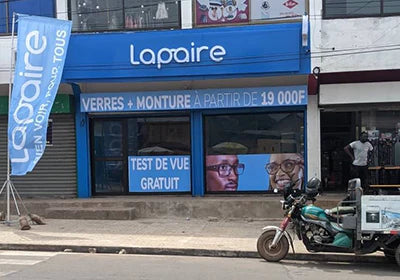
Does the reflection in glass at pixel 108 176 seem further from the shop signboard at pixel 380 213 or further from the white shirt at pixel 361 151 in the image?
the shop signboard at pixel 380 213

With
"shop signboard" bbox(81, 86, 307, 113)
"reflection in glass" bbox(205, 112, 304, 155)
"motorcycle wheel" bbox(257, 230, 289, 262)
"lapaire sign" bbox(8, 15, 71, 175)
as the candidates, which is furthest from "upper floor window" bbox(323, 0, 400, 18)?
"lapaire sign" bbox(8, 15, 71, 175)

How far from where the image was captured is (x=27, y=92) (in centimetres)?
1130

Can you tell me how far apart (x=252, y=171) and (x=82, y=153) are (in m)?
4.59

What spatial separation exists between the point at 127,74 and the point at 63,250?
4.88 m

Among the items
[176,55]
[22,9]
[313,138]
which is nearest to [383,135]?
[313,138]

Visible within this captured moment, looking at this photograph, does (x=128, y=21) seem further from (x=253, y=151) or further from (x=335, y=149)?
(x=335, y=149)

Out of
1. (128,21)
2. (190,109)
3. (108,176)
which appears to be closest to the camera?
(190,109)

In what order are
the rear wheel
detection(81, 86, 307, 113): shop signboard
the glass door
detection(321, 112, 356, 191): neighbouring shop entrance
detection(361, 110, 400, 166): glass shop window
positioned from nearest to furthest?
the rear wheel → detection(361, 110, 400, 166): glass shop window → detection(81, 86, 307, 113): shop signboard → detection(321, 112, 356, 191): neighbouring shop entrance → the glass door

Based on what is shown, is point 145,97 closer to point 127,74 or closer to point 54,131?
point 127,74

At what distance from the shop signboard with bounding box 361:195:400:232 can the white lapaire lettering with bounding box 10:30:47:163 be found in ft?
24.2

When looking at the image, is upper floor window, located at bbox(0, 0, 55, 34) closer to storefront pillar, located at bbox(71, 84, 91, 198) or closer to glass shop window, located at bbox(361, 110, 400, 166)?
storefront pillar, located at bbox(71, 84, 91, 198)

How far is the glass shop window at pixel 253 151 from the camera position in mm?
12844

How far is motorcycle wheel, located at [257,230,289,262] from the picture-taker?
8289mm

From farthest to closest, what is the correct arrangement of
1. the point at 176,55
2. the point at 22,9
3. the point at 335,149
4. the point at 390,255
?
the point at 22,9 < the point at 335,149 < the point at 176,55 < the point at 390,255
